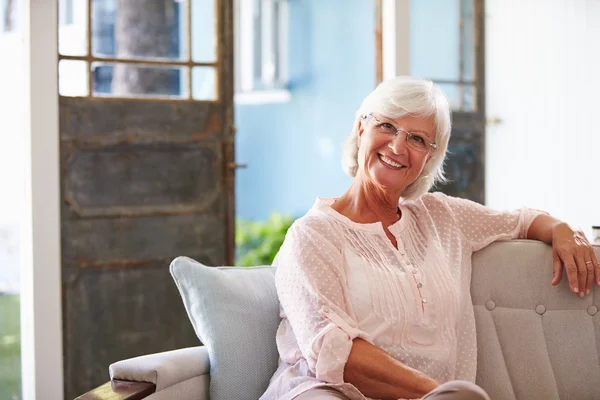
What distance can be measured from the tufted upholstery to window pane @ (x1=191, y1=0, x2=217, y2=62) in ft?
5.89

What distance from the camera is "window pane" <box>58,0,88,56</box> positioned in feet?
10.3

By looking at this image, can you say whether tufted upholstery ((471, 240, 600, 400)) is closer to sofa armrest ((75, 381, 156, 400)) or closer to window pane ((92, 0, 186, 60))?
sofa armrest ((75, 381, 156, 400))

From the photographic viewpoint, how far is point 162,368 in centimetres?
189

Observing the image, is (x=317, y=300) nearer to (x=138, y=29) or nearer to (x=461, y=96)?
(x=138, y=29)

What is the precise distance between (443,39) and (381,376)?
9.66 ft

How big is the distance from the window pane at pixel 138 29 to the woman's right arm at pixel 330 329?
1679 millimetres

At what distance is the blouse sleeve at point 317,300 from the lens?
1790mm

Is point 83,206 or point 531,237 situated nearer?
point 531,237

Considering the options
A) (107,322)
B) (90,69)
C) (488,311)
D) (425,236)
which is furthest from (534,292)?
(90,69)

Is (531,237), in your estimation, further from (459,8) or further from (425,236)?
(459,8)

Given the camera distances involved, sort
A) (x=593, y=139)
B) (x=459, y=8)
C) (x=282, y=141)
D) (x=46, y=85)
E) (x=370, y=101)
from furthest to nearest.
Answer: (x=282, y=141), (x=459, y=8), (x=593, y=139), (x=46, y=85), (x=370, y=101)

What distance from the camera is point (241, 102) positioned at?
7.16m

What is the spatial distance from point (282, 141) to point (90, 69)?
4.04m

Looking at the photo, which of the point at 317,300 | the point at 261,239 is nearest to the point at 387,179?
the point at 317,300
